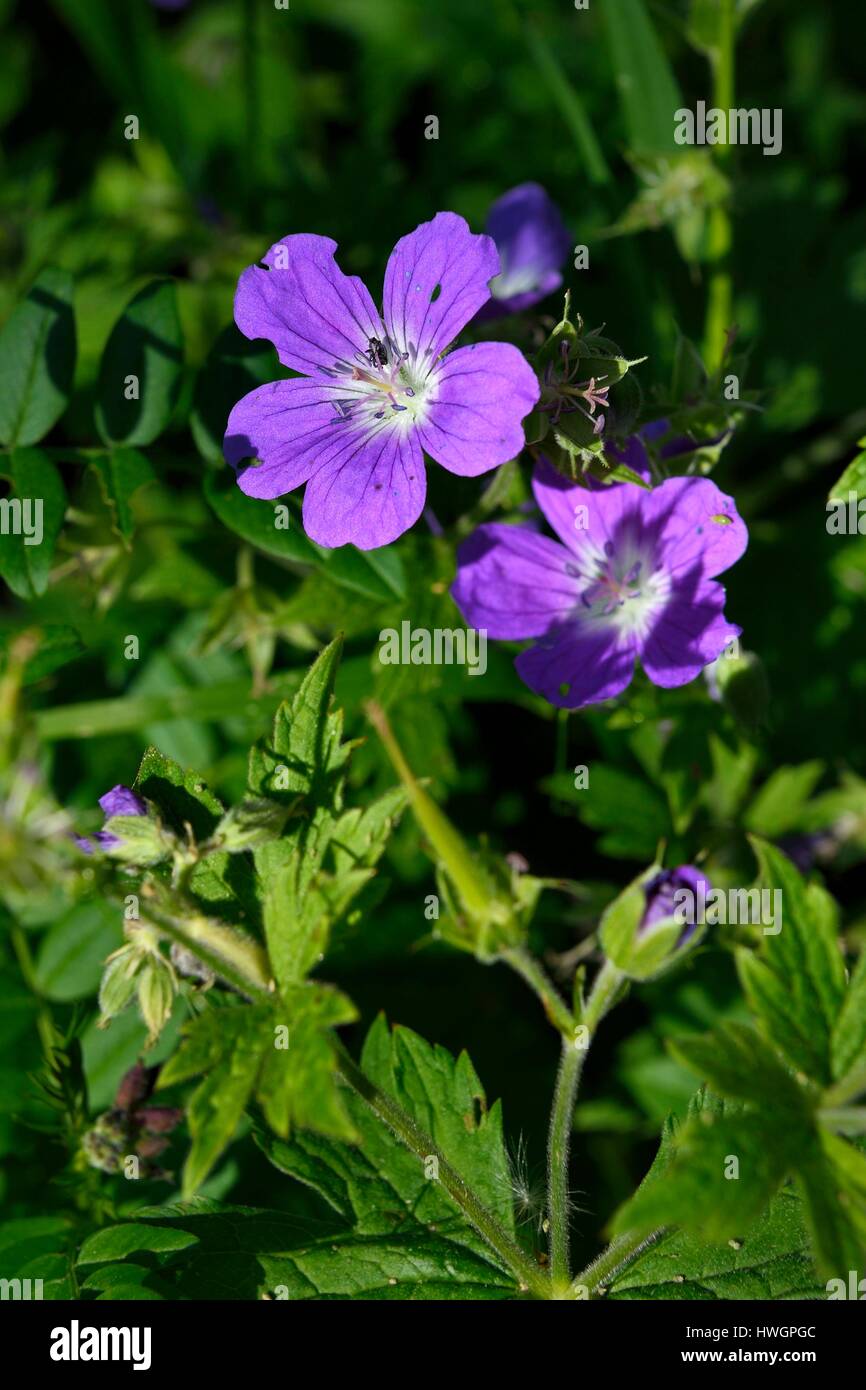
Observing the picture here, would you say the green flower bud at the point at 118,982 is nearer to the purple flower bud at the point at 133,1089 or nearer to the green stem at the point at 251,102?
the purple flower bud at the point at 133,1089

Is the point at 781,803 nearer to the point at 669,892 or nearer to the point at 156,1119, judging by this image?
the point at 669,892

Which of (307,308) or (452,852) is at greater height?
(307,308)

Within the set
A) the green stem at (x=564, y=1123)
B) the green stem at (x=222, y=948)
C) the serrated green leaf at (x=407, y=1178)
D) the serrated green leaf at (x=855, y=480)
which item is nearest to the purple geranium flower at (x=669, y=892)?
the green stem at (x=564, y=1123)

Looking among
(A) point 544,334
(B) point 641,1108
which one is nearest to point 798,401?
(A) point 544,334

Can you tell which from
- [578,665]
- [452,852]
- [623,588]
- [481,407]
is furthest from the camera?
[623,588]

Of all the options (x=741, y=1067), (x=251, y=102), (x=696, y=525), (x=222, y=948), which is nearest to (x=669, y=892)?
(x=741, y=1067)

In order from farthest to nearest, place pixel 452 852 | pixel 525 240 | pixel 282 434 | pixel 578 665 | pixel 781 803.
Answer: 1. pixel 781 803
2. pixel 525 240
3. pixel 578 665
4. pixel 282 434
5. pixel 452 852

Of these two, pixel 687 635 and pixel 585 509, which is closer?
pixel 687 635

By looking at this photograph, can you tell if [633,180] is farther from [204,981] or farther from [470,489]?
[204,981]
